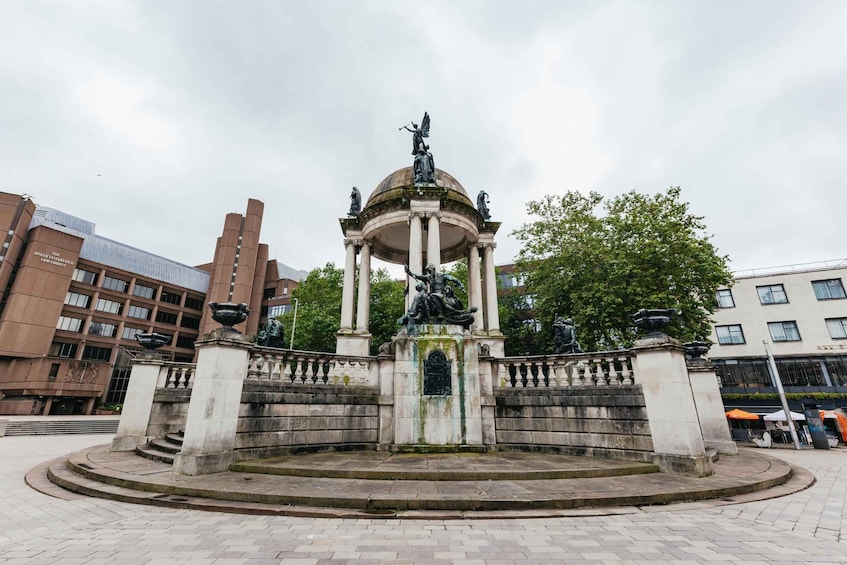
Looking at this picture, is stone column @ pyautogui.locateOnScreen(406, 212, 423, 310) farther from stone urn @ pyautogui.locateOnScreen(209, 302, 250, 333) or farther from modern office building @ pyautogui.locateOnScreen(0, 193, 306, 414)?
modern office building @ pyautogui.locateOnScreen(0, 193, 306, 414)

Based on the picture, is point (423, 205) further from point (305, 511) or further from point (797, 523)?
point (797, 523)

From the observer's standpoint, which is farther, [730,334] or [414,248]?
[730,334]

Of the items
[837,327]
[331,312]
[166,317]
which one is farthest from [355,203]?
[166,317]

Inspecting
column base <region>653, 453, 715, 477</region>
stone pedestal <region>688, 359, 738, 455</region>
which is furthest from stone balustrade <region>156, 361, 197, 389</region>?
stone pedestal <region>688, 359, 738, 455</region>

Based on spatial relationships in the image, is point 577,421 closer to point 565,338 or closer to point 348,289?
point 565,338

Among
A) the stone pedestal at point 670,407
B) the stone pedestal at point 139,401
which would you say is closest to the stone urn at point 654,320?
the stone pedestal at point 670,407

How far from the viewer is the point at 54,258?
4353cm

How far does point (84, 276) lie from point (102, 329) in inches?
299

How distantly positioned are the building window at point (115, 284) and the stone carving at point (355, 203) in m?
51.7

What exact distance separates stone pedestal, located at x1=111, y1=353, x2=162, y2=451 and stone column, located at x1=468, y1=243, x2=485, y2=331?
1246 centimetres

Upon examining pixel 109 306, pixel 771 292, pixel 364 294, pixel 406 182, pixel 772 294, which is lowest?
pixel 364 294

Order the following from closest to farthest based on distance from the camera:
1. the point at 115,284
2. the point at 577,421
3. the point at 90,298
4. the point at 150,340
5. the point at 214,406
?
the point at 214,406 < the point at 577,421 < the point at 150,340 < the point at 90,298 < the point at 115,284

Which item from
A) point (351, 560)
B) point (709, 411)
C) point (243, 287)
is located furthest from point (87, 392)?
point (709, 411)

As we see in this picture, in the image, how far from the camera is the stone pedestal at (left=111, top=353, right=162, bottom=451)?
11.4 m
